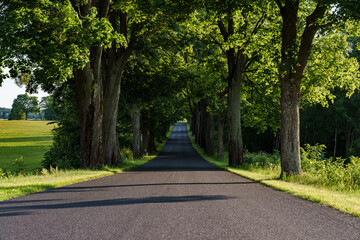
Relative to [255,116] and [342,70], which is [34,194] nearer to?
[342,70]

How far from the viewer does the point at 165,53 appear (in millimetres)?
20703

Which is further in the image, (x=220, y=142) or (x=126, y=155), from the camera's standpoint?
(x=126, y=155)

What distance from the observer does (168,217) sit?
5562mm

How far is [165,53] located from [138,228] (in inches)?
675

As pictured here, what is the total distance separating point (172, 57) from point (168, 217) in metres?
17.8

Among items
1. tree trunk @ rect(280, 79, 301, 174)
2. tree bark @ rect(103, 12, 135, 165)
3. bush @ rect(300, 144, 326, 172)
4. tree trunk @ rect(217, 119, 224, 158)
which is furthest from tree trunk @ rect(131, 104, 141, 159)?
tree trunk @ rect(280, 79, 301, 174)

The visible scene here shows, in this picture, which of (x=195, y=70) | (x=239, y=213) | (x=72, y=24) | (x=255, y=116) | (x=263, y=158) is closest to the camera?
(x=239, y=213)

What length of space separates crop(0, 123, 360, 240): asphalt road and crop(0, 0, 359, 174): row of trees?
209 inches

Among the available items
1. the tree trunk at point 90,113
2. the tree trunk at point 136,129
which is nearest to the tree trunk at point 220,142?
the tree trunk at point 136,129

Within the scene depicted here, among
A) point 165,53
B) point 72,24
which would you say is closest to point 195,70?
point 165,53

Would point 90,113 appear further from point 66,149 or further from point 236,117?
point 236,117

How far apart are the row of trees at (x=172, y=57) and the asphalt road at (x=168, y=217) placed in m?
5.30

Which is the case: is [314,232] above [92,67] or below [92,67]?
below

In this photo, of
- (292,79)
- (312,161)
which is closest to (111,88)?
(292,79)
